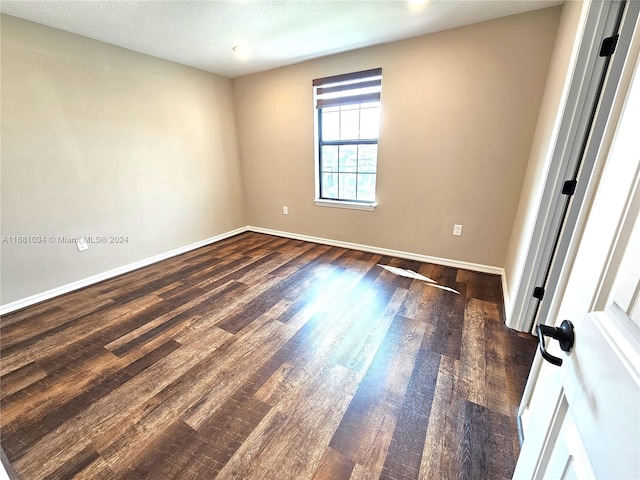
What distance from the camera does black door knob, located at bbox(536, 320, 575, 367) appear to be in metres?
0.55

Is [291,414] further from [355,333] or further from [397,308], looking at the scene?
[397,308]

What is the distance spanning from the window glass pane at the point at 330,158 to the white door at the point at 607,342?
3.00m

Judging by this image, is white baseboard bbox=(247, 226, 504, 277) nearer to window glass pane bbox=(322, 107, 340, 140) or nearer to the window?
the window

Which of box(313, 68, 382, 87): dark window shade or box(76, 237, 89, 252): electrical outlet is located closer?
box(76, 237, 89, 252): electrical outlet

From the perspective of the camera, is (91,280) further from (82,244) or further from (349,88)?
(349,88)

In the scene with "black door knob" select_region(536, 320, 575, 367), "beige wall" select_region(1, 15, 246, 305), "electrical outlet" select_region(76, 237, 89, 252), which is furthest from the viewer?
"electrical outlet" select_region(76, 237, 89, 252)

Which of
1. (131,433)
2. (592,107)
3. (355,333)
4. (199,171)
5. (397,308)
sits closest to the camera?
(131,433)

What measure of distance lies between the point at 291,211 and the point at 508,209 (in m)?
2.68

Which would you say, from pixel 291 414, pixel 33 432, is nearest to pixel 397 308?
pixel 291 414

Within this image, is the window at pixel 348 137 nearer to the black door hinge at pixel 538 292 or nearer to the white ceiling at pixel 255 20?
the white ceiling at pixel 255 20

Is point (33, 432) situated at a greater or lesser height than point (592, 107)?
lesser

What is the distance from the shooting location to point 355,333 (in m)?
1.97

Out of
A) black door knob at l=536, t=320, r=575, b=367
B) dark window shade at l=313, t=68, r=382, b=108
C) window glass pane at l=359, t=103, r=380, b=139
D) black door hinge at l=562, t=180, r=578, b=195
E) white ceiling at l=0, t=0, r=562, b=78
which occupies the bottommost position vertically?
black door knob at l=536, t=320, r=575, b=367

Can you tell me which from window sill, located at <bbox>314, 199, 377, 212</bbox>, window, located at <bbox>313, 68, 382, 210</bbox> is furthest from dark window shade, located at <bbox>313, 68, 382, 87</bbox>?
window sill, located at <bbox>314, 199, 377, 212</bbox>
